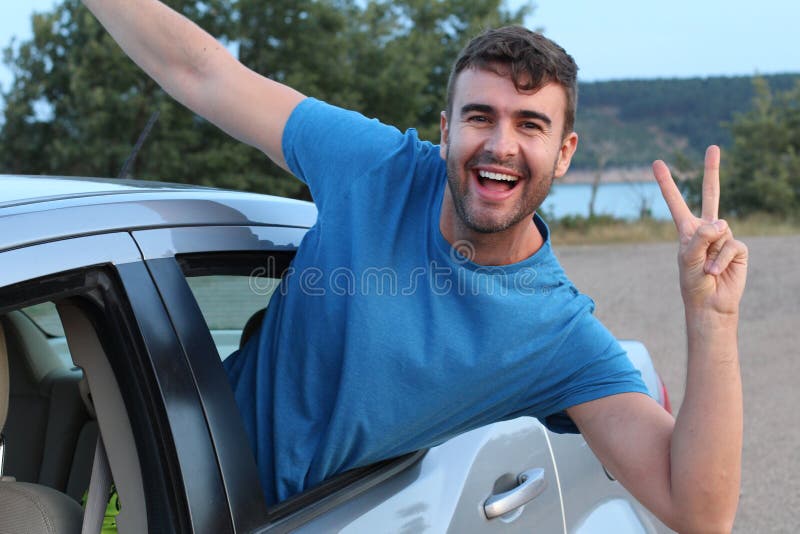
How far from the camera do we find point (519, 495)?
207cm

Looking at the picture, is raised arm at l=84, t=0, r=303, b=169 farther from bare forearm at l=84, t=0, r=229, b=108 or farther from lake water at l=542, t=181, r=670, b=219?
lake water at l=542, t=181, r=670, b=219

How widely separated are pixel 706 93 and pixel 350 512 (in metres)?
65.1

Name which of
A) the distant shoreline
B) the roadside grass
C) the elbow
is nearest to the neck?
the elbow

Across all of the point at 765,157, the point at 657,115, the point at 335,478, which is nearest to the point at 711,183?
the point at 335,478

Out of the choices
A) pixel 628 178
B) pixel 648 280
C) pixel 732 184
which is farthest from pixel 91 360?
pixel 732 184

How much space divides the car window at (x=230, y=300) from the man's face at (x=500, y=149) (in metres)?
0.47

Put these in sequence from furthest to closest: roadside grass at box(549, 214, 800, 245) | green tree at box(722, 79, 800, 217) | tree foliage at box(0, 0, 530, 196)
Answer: green tree at box(722, 79, 800, 217), roadside grass at box(549, 214, 800, 245), tree foliage at box(0, 0, 530, 196)

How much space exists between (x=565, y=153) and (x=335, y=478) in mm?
968

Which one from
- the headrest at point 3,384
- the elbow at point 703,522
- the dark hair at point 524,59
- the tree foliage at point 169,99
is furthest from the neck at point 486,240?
the tree foliage at point 169,99

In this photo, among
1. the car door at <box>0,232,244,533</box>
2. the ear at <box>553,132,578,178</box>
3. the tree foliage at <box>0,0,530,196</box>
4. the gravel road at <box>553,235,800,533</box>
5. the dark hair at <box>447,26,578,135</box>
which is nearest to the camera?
the car door at <box>0,232,244,533</box>

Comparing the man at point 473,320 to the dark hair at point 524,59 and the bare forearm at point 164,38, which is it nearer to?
the dark hair at point 524,59

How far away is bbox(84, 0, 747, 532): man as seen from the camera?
173 cm

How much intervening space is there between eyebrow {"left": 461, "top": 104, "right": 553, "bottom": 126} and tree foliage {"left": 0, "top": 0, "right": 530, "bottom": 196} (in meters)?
16.5

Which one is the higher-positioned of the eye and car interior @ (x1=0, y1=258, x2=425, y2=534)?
the eye
